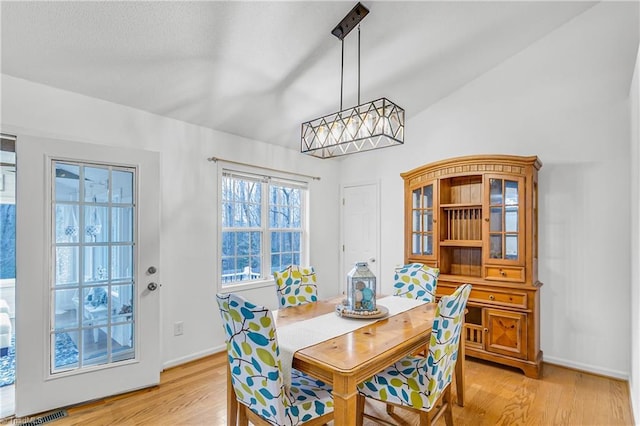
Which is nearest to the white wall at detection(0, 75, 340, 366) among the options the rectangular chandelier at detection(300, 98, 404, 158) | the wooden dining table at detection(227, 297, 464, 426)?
the wooden dining table at detection(227, 297, 464, 426)

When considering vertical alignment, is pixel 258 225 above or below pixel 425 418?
above

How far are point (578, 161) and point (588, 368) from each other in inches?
74.2

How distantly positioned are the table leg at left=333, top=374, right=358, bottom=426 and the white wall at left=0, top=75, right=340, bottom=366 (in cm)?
208

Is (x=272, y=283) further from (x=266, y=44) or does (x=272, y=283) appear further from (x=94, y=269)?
(x=266, y=44)

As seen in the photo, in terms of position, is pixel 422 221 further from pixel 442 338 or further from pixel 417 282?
pixel 442 338

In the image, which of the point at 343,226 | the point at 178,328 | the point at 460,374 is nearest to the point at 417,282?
the point at 460,374

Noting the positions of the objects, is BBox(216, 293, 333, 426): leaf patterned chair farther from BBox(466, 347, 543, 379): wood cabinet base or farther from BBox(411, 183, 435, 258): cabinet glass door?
BBox(411, 183, 435, 258): cabinet glass door

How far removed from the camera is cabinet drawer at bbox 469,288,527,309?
9.81ft

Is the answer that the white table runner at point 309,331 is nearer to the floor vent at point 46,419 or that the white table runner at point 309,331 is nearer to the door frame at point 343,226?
the floor vent at point 46,419

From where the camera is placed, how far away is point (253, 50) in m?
2.51

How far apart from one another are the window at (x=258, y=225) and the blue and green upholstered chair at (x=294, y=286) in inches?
42.7

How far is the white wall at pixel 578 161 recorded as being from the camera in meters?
2.92

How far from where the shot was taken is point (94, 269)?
2.55 meters

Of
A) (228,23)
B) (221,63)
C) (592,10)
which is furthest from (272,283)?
(592,10)
